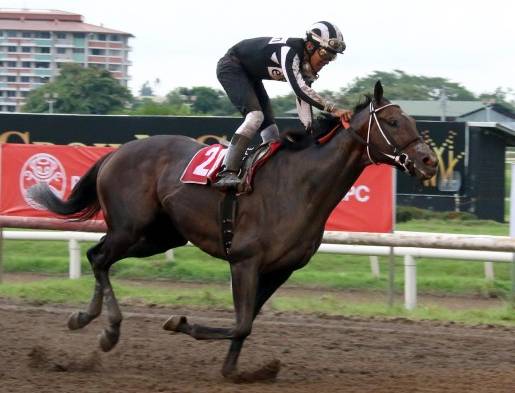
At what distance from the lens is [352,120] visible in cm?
721

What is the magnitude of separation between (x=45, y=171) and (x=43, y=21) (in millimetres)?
84407

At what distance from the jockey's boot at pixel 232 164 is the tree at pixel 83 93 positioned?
131 ft

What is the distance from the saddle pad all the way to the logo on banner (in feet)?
15.5

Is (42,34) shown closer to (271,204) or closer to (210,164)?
(210,164)

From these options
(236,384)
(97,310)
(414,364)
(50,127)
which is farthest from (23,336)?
(50,127)

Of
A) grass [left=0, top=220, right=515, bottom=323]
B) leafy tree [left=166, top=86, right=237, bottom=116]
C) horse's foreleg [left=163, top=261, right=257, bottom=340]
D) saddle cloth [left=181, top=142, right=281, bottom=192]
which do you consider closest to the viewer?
horse's foreleg [left=163, top=261, right=257, bottom=340]

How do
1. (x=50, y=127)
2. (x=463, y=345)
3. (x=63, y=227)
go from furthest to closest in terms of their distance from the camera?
1. (x=50, y=127)
2. (x=63, y=227)
3. (x=463, y=345)

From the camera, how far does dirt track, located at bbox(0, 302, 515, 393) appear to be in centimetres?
677

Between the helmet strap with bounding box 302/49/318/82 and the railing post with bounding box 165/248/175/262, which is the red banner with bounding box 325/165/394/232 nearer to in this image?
the railing post with bounding box 165/248/175/262

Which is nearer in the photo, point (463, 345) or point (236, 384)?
point (236, 384)

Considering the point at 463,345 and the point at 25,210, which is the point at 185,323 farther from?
the point at 25,210

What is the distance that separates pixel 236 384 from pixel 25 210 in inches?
231

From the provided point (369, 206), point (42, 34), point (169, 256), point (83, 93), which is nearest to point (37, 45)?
point (42, 34)

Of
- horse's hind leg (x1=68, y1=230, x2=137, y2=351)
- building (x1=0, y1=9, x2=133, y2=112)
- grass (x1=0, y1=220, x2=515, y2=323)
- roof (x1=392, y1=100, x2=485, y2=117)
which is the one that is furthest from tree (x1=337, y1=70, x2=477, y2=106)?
horse's hind leg (x1=68, y1=230, x2=137, y2=351)
